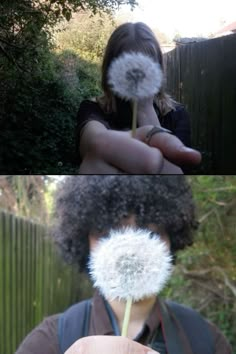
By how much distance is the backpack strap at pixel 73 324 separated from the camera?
1.03m

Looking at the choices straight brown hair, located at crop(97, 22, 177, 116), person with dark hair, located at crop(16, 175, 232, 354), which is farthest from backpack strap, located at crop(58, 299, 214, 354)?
straight brown hair, located at crop(97, 22, 177, 116)

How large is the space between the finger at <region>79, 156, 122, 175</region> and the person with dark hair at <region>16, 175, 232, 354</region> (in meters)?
0.01

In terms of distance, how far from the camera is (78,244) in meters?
1.09

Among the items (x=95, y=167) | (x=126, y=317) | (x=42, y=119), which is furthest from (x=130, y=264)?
(x=42, y=119)

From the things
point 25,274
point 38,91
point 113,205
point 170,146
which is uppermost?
point 38,91

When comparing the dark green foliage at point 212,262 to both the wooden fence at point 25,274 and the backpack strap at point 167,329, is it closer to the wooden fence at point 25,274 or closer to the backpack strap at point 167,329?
the backpack strap at point 167,329

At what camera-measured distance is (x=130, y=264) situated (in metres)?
0.95

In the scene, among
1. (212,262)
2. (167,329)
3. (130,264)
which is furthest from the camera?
(212,262)

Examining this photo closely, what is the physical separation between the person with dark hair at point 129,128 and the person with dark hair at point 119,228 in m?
0.03

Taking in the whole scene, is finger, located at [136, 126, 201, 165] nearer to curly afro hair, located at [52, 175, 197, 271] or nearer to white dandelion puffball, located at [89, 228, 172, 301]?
curly afro hair, located at [52, 175, 197, 271]

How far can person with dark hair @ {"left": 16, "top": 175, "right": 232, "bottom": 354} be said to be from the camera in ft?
3.43

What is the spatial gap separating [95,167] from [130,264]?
0.69 ft

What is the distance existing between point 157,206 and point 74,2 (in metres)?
0.41

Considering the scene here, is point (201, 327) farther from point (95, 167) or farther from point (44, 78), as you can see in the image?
point (44, 78)
